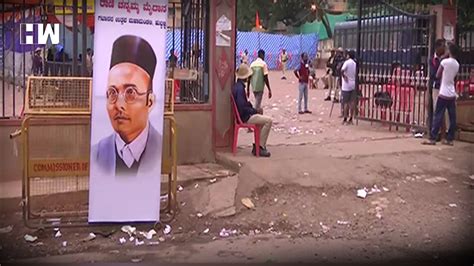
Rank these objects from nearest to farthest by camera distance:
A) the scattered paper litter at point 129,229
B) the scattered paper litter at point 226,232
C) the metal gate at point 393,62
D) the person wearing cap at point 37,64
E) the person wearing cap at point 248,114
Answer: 1. the scattered paper litter at point 129,229
2. the scattered paper litter at point 226,232
3. the person wearing cap at point 248,114
4. the person wearing cap at point 37,64
5. the metal gate at point 393,62

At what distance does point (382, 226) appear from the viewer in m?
7.75

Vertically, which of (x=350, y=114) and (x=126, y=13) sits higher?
(x=126, y=13)

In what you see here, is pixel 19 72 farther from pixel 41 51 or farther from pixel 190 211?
pixel 190 211

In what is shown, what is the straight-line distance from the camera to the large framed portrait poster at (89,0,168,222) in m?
6.89

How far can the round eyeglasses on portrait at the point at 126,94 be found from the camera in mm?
6906

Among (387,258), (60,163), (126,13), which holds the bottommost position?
(387,258)

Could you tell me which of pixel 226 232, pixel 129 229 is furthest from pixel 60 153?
pixel 226 232

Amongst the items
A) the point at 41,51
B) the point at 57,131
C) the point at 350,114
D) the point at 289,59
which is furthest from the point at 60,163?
the point at 289,59

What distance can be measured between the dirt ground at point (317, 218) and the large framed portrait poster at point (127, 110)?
361mm

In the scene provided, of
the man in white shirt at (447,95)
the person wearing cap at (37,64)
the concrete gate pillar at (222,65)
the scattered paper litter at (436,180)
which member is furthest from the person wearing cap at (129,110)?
the man in white shirt at (447,95)

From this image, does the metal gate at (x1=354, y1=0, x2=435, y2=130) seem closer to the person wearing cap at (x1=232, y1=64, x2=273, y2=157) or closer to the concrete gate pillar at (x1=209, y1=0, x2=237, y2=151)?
the person wearing cap at (x1=232, y1=64, x2=273, y2=157)

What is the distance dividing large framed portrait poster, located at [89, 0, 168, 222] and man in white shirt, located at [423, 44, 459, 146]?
5.41 meters

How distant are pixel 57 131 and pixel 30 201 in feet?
3.55

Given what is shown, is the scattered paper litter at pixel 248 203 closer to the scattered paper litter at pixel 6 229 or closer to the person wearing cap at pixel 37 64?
the scattered paper litter at pixel 6 229
